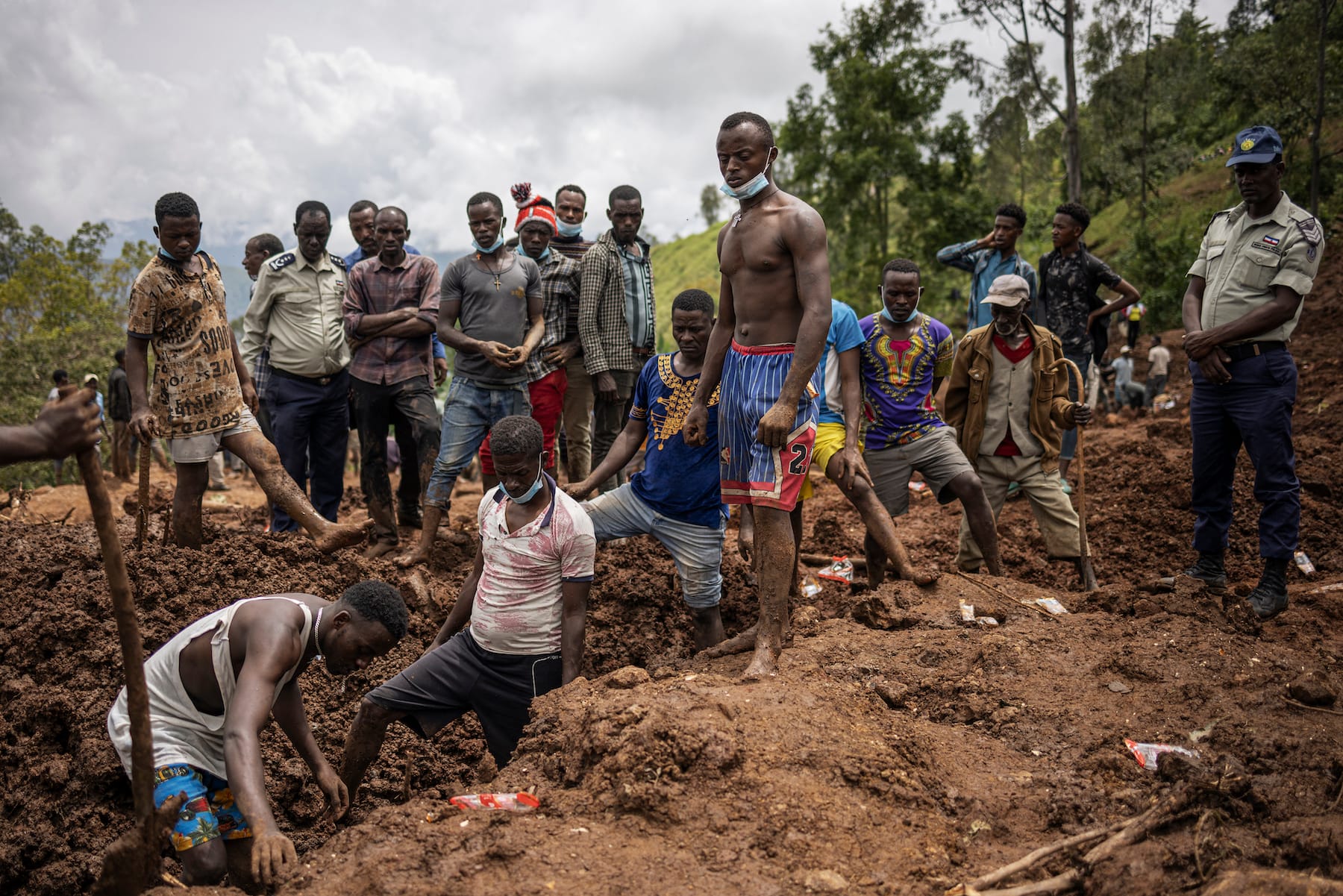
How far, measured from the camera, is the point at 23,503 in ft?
31.6

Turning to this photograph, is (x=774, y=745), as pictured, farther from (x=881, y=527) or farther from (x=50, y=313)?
(x=50, y=313)

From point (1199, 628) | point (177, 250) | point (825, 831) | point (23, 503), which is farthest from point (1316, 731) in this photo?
point (23, 503)

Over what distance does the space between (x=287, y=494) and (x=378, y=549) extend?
49.4 inches

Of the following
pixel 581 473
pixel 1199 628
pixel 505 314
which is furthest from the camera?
pixel 581 473

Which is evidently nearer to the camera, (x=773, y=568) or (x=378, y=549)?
(x=773, y=568)

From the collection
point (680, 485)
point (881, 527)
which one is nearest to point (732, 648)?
point (680, 485)

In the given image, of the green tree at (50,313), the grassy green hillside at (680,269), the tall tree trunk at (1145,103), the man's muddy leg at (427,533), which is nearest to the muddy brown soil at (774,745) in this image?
the man's muddy leg at (427,533)

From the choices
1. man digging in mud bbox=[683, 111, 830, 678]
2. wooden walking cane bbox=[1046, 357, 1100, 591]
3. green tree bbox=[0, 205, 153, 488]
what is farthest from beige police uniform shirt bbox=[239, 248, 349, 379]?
green tree bbox=[0, 205, 153, 488]

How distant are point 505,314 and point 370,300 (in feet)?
3.28

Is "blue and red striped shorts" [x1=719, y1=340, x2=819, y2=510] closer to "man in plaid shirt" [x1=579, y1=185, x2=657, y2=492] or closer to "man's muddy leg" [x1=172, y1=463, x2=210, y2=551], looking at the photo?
"man in plaid shirt" [x1=579, y1=185, x2=657, y2=492]

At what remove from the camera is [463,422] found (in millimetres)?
5914

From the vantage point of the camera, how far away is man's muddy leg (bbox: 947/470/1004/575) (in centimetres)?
525

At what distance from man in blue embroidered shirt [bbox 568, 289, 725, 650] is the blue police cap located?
2.83m

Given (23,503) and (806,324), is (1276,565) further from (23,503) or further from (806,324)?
(23,503)
